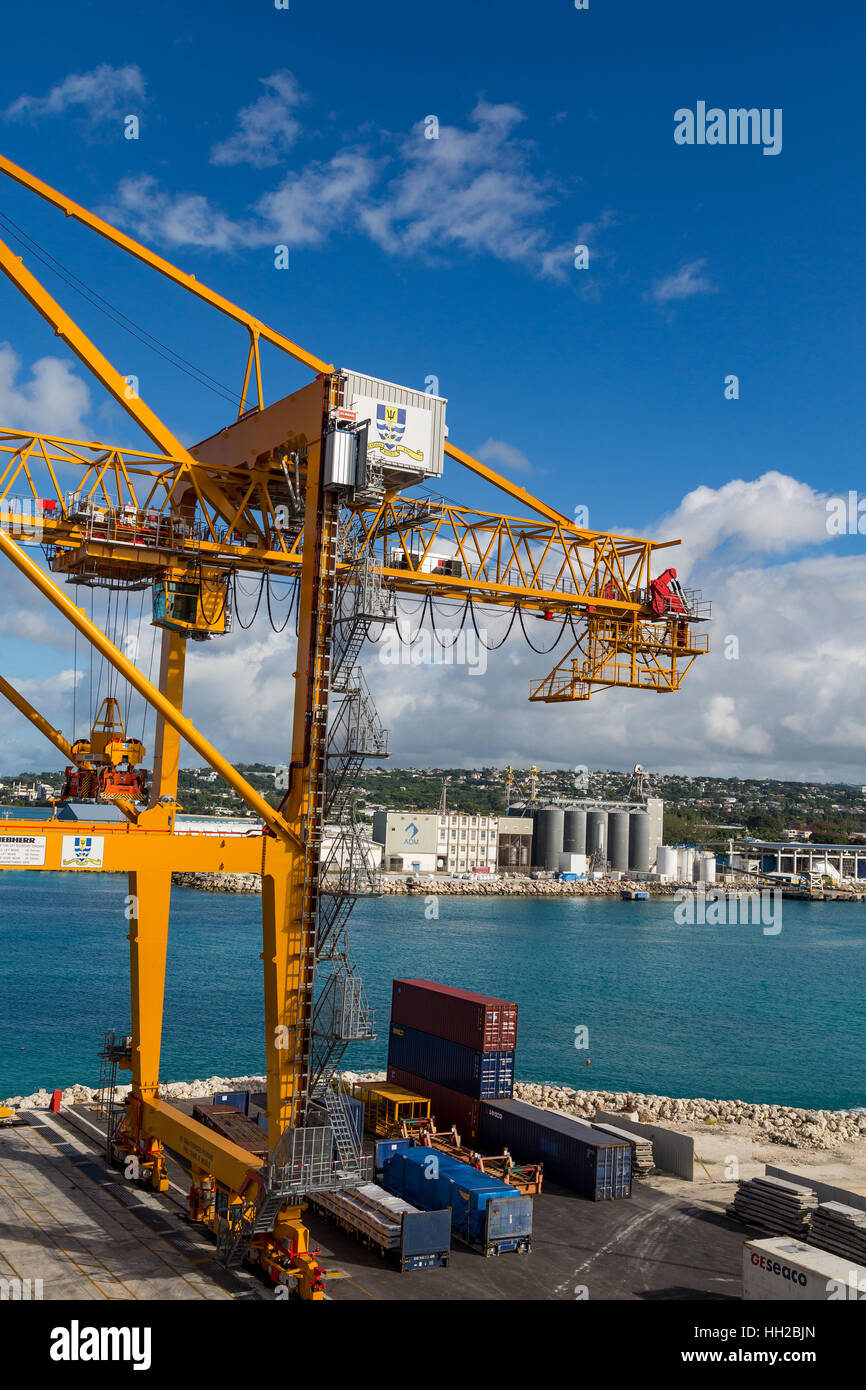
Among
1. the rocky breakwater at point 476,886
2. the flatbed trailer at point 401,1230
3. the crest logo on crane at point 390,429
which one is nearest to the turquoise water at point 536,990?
the rocky breakwater at point 476,886

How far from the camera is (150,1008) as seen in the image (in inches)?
1024

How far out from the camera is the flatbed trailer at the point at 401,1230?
69.1 ft

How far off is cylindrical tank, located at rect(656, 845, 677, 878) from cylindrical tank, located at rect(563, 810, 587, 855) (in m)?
12.8

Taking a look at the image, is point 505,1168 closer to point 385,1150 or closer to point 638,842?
point 385,1150

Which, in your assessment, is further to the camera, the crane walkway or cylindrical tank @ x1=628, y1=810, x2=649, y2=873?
cylindrical tank @ x1=628, y1=810, x2=649, y2=873

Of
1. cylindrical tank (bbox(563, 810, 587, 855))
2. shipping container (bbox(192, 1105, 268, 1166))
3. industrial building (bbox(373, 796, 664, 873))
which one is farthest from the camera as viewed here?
cylindrical tank (bbox(563, 810, 587, 855))

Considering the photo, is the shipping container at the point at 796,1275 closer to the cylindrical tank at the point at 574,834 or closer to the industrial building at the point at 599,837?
the industrial building at the point at 599,837

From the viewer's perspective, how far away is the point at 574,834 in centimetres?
17350

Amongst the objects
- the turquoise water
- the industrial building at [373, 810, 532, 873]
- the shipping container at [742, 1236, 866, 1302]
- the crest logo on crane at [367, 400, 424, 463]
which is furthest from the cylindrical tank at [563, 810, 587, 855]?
the crest logo on crane at [367, 400, 424, 463]

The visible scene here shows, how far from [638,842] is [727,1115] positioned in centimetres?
14198

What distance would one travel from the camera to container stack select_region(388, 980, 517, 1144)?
1187 inches

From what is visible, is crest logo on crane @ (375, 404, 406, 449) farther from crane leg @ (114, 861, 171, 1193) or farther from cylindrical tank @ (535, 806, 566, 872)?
cylindrical tank @ (535, 806, 566, 872)
